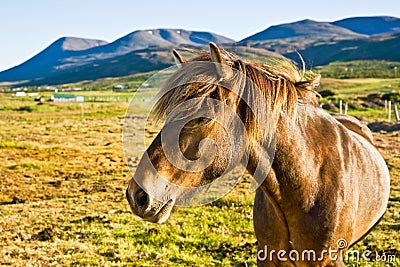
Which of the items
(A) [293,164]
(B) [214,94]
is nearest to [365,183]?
(A) [293,164]

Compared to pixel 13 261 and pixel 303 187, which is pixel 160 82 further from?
pixel 13 261

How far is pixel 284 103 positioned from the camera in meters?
2.92

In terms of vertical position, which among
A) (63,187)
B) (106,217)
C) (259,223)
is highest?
(259,223)

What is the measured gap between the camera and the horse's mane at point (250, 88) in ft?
8.47

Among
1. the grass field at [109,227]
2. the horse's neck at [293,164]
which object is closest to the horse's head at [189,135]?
the horse's neck at [293,164]

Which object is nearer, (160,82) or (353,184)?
(160,82)

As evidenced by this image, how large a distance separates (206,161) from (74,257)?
14.5ft

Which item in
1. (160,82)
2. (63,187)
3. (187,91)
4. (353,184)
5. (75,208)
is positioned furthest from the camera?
(63,187)

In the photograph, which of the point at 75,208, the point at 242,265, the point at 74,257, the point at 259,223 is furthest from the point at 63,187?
the point at 259,223

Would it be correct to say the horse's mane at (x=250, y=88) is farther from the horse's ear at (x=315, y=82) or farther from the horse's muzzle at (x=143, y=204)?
the horse's muzzle at (x=143, y=204)

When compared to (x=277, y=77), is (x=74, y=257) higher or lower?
lower

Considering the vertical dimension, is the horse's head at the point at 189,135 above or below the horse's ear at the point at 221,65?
below

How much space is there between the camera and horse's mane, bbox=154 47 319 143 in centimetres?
258

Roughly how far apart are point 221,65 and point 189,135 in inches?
17.7
